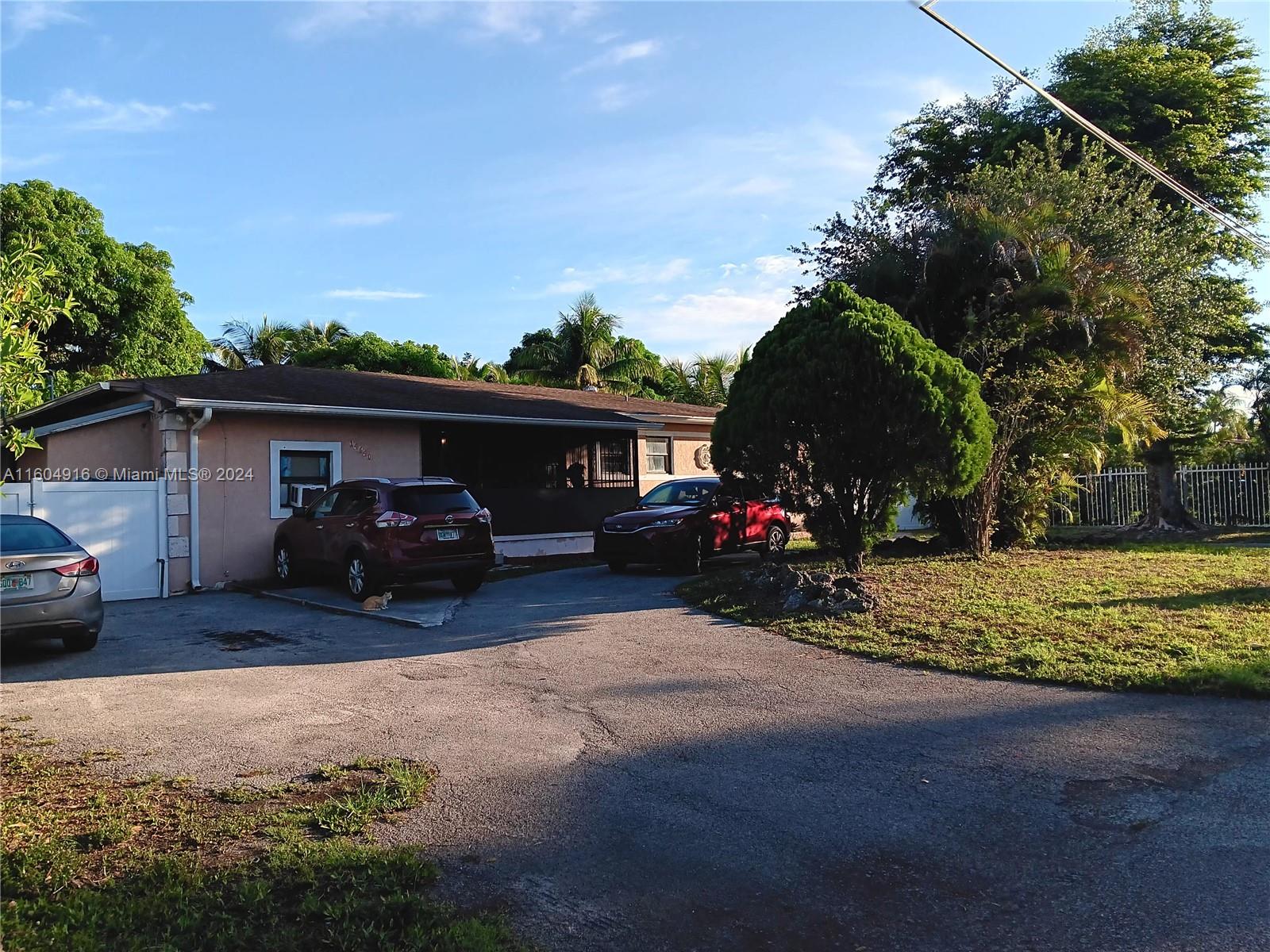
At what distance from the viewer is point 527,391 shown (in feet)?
76.4

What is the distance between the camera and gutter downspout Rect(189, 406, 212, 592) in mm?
14242

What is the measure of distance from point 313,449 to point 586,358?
24.9m

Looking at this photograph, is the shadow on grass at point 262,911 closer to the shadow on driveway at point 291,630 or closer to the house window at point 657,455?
the shadow on driveway at point 291,630

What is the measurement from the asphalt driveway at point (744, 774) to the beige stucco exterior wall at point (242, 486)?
15.8 feet

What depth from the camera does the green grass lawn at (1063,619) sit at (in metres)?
7.72

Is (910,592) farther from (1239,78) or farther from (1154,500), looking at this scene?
(1239,78)

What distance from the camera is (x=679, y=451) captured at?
74.2 ft

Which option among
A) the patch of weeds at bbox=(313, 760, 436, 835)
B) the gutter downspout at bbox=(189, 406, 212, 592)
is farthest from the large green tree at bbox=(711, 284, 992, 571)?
the gutter downspout at bbox=(189, 406, 212, 592)

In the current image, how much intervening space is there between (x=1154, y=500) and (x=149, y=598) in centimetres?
2121

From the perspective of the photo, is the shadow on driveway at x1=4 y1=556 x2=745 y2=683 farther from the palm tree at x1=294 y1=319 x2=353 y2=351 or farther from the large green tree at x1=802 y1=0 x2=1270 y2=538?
the palm tree at x1=294 y1=319 x2=353 y2=351

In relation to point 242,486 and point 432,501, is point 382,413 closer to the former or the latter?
point 242,486

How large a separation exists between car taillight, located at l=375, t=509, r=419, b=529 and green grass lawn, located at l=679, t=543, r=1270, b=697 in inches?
147

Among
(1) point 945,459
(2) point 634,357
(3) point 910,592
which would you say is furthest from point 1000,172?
(2) point 634,357

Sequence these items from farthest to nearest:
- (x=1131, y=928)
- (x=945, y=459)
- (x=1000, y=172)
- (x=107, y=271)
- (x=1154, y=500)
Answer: (x=107, y=271), (x=1154, y=500), (x=1000, y=172), (x=945, y=459), (x=1131, y=928)
